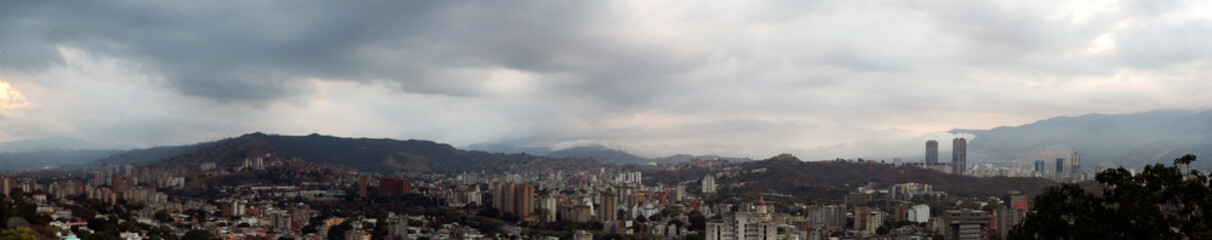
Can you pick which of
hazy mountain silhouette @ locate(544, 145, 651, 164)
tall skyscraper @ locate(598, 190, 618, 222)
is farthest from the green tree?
hazy mountain silhouette @ locate(544, 145, 651, 164)

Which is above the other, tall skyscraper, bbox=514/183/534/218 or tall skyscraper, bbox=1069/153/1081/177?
tall skyscraper, bbox=1069/153/1081/177

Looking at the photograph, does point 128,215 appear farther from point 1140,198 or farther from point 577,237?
point 1140,198

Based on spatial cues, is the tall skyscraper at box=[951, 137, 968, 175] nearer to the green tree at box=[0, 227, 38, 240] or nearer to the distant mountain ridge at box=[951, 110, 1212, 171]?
the distant mountain ridge at box=[951, 110, 1212, 171]

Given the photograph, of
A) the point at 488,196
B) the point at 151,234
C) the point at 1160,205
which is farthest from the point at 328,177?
the point at 1160,205

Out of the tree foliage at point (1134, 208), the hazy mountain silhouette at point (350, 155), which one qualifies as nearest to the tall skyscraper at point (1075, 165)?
the tree foliage at point (1134, 208)

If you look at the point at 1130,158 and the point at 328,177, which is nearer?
the point at 1130,158

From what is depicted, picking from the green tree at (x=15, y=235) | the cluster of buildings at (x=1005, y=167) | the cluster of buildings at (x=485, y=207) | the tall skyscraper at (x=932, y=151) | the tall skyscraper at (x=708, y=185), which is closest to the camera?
the green tree at (x=15, y=235)

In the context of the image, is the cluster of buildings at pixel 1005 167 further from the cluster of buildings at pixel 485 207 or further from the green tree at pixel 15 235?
the green tree at pixel 15 235
